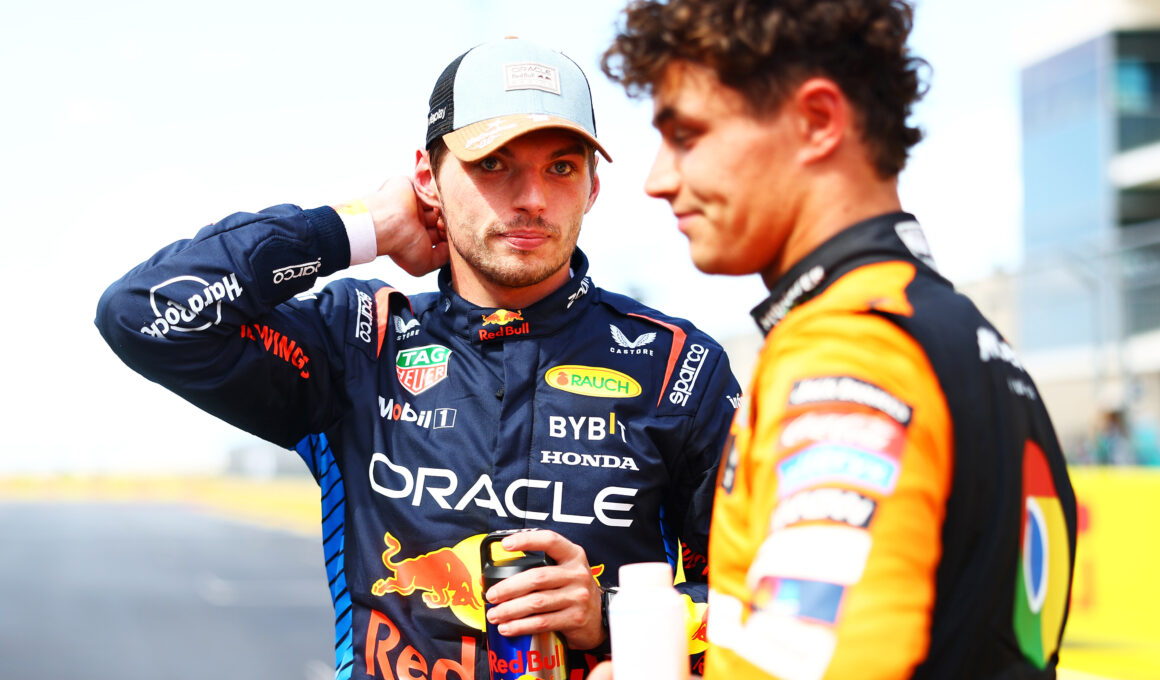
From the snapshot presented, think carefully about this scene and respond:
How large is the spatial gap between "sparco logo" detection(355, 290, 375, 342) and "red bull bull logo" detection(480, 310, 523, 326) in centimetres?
31

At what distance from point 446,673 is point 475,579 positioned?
21 centimetres

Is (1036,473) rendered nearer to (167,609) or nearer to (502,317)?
(502,317)

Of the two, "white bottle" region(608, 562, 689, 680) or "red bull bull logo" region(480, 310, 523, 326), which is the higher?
"red bull bull logo" region(480, 310, 523, 326)

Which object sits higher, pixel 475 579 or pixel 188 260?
pixel 188 260

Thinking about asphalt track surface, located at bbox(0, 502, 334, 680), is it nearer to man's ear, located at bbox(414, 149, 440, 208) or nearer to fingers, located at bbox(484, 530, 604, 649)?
man's ear, located at bbox(414, 149, 440, 208)

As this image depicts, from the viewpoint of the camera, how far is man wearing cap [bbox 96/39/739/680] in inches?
98.4

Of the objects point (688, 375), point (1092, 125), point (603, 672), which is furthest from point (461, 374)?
point (1092, 125)

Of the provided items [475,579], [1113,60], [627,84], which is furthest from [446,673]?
[1113,60]

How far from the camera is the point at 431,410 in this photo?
2639mm

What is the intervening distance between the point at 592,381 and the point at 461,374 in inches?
12.2

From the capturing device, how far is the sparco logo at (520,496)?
2496mm

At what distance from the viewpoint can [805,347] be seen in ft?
4.41

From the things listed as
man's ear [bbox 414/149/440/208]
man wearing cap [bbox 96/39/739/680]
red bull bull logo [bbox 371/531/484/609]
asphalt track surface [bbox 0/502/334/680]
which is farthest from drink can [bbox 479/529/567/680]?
asphalt track surface [bbox 0/502/334/680]

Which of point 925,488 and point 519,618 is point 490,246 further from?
point 925,488
